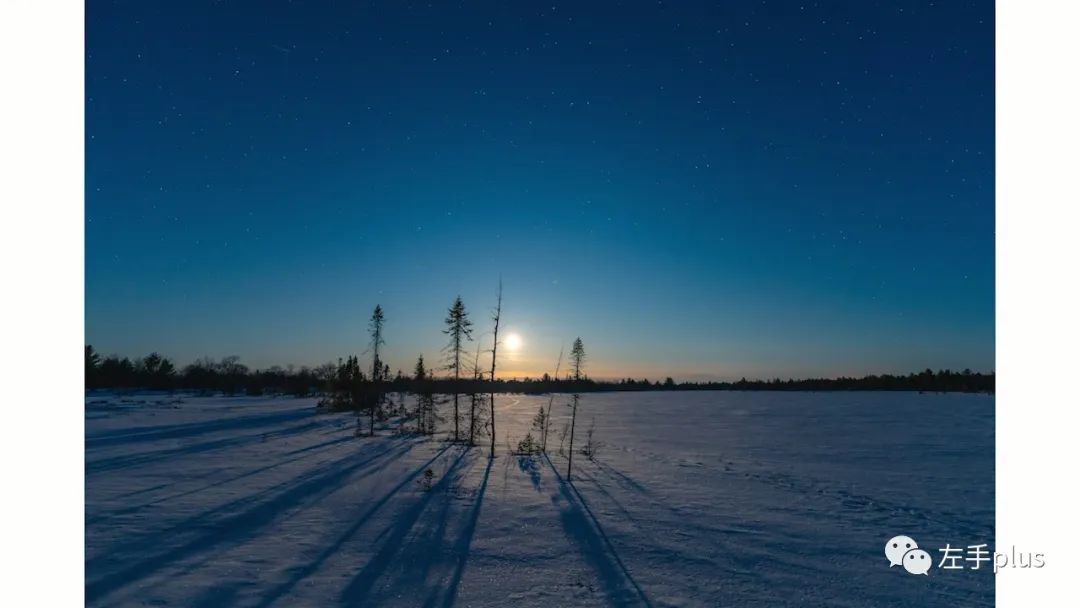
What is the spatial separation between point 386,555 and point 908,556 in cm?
1001

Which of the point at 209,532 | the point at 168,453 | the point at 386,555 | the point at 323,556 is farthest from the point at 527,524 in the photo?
the point at 168,453

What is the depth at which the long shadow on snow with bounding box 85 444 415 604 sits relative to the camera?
9.43 metres

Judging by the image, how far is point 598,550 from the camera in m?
11.4

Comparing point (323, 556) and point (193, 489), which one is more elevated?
point (323, 556)

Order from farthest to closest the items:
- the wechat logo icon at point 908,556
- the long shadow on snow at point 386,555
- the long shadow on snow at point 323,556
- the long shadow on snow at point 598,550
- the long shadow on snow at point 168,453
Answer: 1. the long shadow on snow at point 168,453
2. the wechat logo icon at point 908,556
3. the long shadow on snow at point 598,550
4. the long shadow on snow at point 386,555
5. the long shadow on snow at point 323,556

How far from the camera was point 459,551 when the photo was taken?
37.0ft

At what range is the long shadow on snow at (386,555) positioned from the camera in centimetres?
891

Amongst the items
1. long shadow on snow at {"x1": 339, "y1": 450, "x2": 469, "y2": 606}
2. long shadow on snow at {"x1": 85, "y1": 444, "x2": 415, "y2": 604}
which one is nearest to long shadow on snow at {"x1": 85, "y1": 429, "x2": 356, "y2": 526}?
long shadow on snow at {"x1": 85, "y1": 444, "x2": 415, "y2": 604}

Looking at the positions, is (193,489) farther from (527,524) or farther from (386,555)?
(527,524)

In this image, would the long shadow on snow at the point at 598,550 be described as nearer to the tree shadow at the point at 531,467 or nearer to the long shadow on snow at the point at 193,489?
the tree shadow at the point at 531,467

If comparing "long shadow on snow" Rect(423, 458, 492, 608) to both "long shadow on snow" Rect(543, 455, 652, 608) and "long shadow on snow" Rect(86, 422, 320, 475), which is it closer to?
"long shadow on snow" Rect(543, 455, 652, 608)

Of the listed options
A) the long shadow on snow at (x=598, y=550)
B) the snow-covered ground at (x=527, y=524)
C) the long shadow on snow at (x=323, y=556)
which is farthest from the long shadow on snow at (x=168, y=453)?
the long shadow on snow at (x=598, y=550)

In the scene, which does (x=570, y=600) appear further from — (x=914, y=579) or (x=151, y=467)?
(x=151, y=467)

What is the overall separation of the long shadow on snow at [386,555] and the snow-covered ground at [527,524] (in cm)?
5
